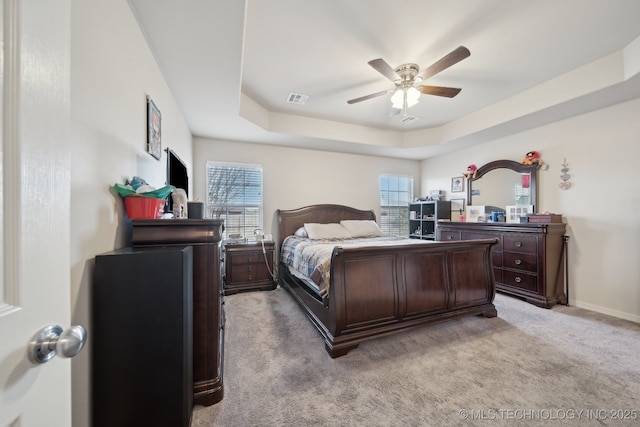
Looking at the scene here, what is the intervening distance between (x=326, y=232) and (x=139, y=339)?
3.14 metres

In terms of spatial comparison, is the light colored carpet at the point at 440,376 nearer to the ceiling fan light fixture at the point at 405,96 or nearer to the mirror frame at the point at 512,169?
the mirror frame at the point at 512,169

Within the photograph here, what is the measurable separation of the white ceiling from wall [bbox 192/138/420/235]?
0.47 meters

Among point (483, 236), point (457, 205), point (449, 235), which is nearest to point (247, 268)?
point (449, 235)

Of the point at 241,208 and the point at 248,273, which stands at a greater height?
the point at 241,208

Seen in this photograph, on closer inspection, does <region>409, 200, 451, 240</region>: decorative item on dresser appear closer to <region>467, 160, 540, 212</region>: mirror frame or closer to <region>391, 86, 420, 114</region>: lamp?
<region>467, 160, 540, 212</region>: mirror frame

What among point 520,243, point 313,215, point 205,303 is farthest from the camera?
point 313,215

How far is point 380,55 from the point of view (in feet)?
8.07

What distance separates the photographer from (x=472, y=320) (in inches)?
108

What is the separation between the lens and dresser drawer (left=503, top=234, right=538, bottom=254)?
3.26 meters

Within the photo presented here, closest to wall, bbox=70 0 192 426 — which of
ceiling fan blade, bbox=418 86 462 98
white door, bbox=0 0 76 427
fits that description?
white door, bbox=0 0 76 427

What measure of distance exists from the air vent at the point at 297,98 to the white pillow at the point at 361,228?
85.2 inches

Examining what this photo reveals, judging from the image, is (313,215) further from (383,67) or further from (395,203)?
(383,67)

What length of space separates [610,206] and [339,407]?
3847mm

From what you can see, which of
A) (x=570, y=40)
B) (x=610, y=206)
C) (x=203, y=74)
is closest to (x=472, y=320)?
(x=610, y=206)
